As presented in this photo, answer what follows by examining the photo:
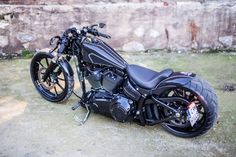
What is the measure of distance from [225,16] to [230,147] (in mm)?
2899

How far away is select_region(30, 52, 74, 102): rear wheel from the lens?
462 cm

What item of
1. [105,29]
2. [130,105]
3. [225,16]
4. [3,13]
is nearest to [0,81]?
[3,13]

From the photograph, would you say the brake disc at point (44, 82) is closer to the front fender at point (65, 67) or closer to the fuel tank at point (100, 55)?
the front fender at point (65, 67)

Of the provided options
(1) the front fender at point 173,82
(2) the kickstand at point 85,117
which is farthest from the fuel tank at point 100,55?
(2) the kickstand at point 85,117

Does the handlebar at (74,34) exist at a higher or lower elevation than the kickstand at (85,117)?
higher

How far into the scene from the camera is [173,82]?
12.5 feet

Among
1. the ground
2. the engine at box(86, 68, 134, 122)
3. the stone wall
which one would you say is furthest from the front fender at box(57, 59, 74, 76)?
the stone wall

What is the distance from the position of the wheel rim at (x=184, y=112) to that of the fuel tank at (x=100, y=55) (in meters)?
0.59

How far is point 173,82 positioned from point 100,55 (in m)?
0.83

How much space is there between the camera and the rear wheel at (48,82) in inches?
182

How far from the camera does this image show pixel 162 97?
3.94 m

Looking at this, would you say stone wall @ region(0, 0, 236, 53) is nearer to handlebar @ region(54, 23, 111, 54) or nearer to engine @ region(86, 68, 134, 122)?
handlebar @ region(54, 23, 111, 54)

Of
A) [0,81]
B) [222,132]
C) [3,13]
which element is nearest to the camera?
[222,132]

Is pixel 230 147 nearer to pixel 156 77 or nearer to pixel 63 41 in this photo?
pixel 156 77
